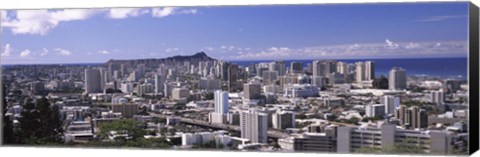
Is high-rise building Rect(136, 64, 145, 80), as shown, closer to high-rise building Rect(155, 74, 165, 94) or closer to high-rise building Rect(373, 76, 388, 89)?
high-rise building Rect(155, 74, 165, 94)

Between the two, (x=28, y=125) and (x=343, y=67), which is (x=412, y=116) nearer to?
(x=343, y=67)

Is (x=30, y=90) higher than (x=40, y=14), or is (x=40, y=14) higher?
(x=40, y=14)

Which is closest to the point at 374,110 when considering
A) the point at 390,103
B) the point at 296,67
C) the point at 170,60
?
the point at 390,103

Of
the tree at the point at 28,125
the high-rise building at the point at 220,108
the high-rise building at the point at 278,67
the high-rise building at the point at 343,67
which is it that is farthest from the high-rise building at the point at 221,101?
the tree at the point at 28,125

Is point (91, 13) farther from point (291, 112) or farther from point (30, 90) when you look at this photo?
point (291, 112)

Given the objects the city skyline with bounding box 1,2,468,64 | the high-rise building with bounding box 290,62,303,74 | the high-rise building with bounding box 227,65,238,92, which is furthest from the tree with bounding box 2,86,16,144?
the high-rise building with bounding box 290,62,303,74

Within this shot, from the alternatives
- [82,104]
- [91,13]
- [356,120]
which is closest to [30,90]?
[82,104]

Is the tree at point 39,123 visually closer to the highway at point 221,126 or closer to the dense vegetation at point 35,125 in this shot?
the dense vegetation at point 35,125
